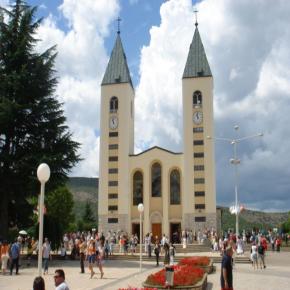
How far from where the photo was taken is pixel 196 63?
61.5 m

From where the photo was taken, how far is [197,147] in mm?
57438

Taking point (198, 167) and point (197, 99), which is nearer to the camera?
point (198, 167)

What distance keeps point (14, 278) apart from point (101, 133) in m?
41.0

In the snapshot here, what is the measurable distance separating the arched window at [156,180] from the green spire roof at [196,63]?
40.1ft

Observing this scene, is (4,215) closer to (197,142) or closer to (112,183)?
(112,183)

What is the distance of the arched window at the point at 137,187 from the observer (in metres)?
59.2

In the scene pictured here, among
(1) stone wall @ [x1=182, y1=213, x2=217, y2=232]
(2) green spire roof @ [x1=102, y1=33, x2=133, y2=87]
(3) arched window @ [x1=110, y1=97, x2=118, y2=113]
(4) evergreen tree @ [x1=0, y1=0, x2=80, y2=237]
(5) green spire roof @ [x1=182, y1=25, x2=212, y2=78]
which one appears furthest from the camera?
(2) green spire roof @ [x1=102, y1=33, x2=133, y2=87]

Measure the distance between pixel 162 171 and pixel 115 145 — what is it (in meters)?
6.94

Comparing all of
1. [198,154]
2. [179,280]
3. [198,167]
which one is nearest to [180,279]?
[179,280]

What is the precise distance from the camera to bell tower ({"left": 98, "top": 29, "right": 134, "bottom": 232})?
58125 mm

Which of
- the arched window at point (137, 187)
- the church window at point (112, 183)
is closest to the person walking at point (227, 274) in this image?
the arched window at point (137, 187)

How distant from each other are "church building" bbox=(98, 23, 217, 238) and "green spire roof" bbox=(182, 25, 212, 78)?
0.13m

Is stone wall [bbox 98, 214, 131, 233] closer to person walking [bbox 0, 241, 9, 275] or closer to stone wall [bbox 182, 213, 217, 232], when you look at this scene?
stone wall [bbox 182, 213, 217, 232]

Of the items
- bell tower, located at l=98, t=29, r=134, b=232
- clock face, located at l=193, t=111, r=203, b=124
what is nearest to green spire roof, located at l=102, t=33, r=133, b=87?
bell tower, located at l=98, t=29, r=134, b=232
